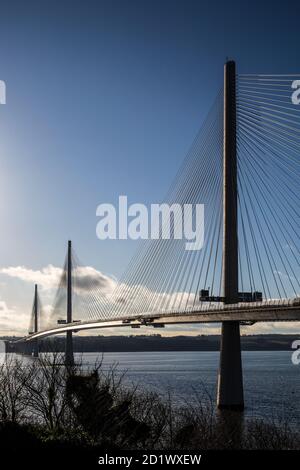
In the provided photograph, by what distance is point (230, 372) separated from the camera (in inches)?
1563

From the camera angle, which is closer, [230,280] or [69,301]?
[230,280]

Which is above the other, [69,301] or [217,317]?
[69,301]

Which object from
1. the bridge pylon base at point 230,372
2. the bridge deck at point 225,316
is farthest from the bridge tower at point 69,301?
the bridge pylon base at point 230,372

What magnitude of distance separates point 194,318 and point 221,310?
3854 millimetres

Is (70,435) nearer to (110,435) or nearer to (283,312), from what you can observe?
(110,435)

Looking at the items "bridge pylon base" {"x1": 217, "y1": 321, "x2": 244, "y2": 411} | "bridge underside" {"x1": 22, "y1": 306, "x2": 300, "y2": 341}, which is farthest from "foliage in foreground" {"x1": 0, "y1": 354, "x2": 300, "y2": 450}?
"bridge pylon base" {"x1": 217, "y1": 321, "x2": 244, "y2": 411}

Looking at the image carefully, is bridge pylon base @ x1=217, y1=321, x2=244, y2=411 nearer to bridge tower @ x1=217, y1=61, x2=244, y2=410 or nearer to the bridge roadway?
bridge tower @ x1=217, y1=61, x2=244, y2=410

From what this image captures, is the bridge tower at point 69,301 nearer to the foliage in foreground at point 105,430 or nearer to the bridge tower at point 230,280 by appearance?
Result: the bridge tower at point 230,280

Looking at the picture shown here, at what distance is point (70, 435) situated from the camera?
19250 mm

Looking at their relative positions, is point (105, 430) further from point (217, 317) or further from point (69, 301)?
point (69, 301)

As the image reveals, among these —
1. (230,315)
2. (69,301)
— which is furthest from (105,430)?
(69,301)

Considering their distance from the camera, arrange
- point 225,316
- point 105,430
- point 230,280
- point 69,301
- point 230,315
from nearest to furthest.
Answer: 1. point 105,430
2. point 230,315
3. point 225,316
4. point 230,280
5. point 69,301

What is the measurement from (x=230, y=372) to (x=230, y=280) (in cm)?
606
